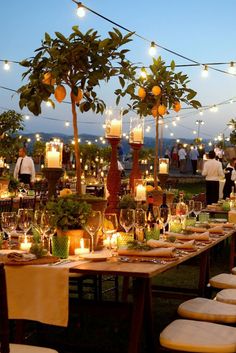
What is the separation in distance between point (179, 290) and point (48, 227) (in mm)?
1799

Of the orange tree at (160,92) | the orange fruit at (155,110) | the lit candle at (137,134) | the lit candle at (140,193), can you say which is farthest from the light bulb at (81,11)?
the lit candle at (140,193)

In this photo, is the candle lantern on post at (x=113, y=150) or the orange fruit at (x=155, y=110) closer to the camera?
the candle lantern on post at (x=113, y=150)

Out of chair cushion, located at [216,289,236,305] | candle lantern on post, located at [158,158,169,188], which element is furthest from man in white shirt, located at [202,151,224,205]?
chair cushion, located at [216,289,236,305]

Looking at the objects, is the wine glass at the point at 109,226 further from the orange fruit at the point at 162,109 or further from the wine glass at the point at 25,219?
the orange fruit at the point at 162,109

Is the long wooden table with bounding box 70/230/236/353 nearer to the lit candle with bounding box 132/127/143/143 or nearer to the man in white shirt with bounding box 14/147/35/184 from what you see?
the lit candle with bounding box 132/127/143/143

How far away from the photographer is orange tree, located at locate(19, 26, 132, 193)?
430 centimetres

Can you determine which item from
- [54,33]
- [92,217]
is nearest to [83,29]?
[54,33]

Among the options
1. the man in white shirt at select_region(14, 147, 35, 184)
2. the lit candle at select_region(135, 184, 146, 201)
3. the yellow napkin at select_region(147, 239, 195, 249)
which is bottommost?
the yellow napkin at select_region(147, 239, 195, 249)

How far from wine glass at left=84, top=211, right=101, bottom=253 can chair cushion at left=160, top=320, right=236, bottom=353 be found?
76cm

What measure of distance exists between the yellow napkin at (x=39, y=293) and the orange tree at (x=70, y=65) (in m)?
1.10

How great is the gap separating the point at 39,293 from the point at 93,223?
0.75m

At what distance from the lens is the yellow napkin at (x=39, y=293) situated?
10.9 feet

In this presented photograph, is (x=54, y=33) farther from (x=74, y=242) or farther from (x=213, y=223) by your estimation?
(x=213, y=223)

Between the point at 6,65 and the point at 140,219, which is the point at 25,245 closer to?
the point at 140,219
